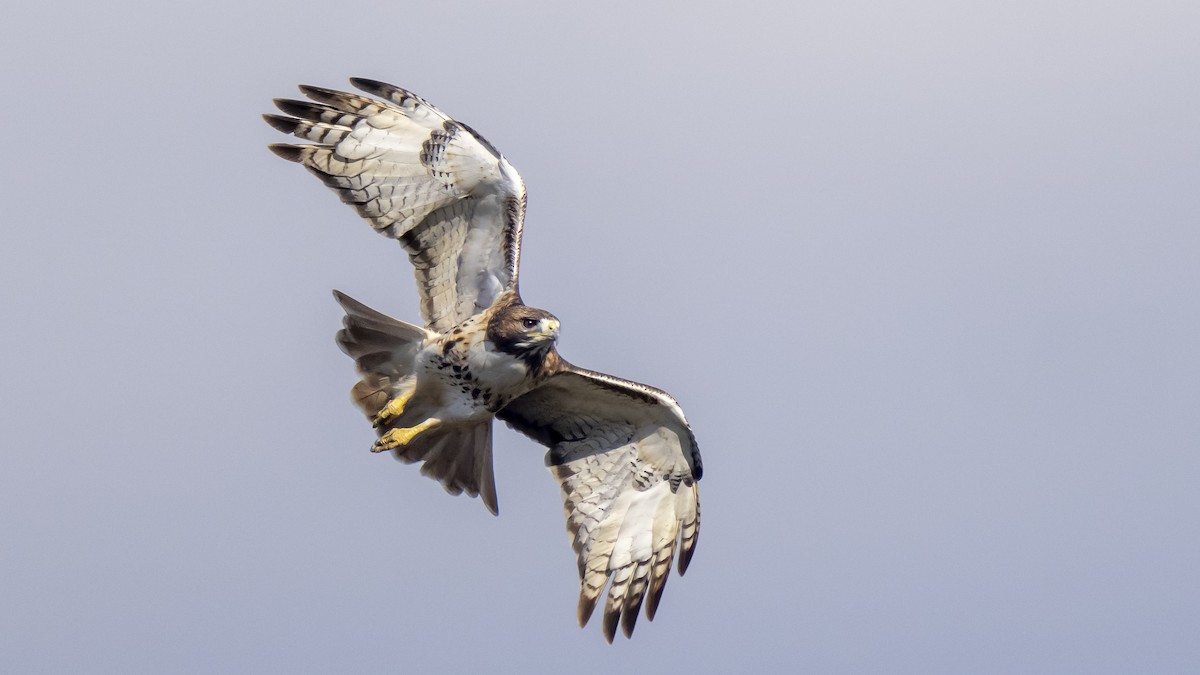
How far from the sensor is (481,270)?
41.2 ft

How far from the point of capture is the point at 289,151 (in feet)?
41.1

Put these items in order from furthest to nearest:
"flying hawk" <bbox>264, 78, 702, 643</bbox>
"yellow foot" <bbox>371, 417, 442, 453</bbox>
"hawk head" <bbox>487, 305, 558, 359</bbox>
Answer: "yellow foot" <bbox>371, 417, 442, 453</bbox>
"flying hawk" <bbox>264, 78, 702, 643</bbox>
"hawk head" <bbox>487, 305, 558, 359</bbox>

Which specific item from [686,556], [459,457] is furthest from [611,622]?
[459,457]

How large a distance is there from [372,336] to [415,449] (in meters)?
0.96

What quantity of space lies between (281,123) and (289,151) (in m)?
0.20

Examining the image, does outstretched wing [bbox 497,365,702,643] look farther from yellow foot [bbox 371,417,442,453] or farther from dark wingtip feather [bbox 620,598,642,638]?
yellow foot [bbox 371,417,442,453]

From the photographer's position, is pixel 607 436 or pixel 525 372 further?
pixel 607 436

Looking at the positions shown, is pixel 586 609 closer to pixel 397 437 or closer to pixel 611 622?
pixel 611 622

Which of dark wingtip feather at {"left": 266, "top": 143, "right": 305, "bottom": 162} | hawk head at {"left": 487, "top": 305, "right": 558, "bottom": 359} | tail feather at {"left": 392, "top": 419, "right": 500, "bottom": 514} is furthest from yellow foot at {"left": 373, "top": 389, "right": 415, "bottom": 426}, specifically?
dark wingtip feather at {"left": 266, "top": 143, "right": 305, "bottom": 162}

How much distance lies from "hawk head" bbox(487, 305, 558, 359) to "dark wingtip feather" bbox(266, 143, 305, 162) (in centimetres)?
186

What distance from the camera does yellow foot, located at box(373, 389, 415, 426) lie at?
40.4ft

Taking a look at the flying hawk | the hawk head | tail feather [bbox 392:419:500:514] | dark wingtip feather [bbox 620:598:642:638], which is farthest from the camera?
tail feather [bbox 392:419:500:514]

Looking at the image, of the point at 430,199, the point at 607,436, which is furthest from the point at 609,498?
the point at 430,199

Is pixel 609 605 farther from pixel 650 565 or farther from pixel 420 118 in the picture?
pixel 420 118
